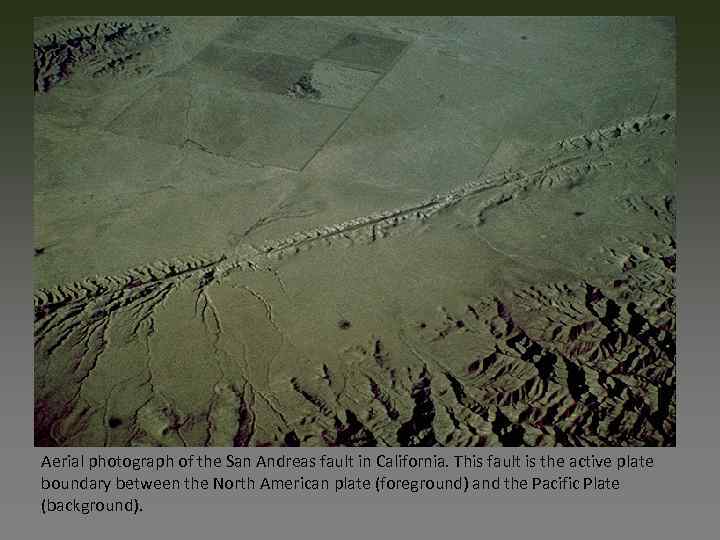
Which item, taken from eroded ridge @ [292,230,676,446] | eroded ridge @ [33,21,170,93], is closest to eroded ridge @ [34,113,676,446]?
eroded ridge @ [292,230,676,446]

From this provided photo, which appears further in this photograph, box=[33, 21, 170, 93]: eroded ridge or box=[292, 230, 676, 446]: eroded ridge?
box=[33, 21, 170, 93]: eroded ridge

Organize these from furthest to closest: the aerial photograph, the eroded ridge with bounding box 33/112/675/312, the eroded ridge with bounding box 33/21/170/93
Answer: the eroded ridge with bounding box 33/21/170/93
the eroded ridge with bounding box 33/112/675/312
the aerial photograph

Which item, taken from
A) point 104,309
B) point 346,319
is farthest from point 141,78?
point 346,319

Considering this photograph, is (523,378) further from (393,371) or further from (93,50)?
(93,50)

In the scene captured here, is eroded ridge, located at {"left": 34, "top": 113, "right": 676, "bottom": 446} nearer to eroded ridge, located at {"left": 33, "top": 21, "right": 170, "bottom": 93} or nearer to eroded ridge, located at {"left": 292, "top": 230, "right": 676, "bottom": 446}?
eroded ridge, located at {"left": 292, "top": 230, "right": 676, "bottom": 446}

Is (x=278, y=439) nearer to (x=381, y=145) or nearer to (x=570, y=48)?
(x=381, y=145)

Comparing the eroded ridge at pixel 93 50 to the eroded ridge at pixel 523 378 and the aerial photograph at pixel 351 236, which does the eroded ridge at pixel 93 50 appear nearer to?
the aerial photograph at pixel 351 236
